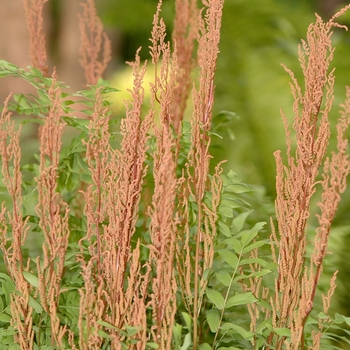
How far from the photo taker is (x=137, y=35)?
4.18 metres

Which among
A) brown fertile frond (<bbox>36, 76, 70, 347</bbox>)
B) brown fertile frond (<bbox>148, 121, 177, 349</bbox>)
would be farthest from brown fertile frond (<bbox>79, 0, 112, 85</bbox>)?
brown fertile frond (<bbox>148, 121, 177, 349</bbox>)

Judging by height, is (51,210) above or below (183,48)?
below

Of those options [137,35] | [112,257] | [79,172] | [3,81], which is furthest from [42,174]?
[137,35]

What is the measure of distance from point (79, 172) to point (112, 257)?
1.05ft

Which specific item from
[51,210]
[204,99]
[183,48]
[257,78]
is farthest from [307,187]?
[257,78]

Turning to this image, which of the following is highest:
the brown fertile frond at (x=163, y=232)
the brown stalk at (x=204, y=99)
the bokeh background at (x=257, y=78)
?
the bokeh background at (x=257, y=78)

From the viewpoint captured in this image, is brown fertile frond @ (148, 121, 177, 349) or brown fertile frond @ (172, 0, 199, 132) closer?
brown fertile frond @ (148, 121, 177, 349)

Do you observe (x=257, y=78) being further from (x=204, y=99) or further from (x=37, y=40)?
(x=204, y=99)

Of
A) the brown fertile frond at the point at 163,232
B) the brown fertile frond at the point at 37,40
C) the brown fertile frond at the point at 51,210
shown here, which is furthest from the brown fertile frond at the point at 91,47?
the brown fertile frond at the point at 163,232

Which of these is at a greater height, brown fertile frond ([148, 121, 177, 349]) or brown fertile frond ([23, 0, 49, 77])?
brown fertile frond ([23, 0, 49, 77])

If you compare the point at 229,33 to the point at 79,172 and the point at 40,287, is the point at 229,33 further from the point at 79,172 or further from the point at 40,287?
the point at 40,287

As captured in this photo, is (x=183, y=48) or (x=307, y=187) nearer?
(x=307, y=187)

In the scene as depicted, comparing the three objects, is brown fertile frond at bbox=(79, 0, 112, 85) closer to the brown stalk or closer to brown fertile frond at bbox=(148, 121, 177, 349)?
the brown stalk

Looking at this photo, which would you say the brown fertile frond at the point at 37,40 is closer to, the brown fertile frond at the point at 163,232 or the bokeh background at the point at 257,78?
the brown fertile frond at the point at 163,232
